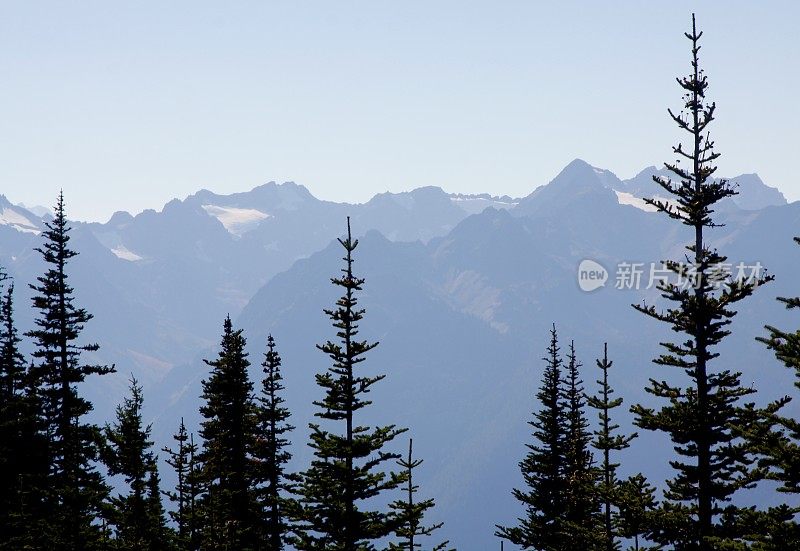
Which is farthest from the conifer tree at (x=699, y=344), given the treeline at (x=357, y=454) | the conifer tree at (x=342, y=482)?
the conifer tree at (x=342, y=482)

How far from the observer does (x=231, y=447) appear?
41.0 metres

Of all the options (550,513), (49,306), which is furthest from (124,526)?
(550,513)

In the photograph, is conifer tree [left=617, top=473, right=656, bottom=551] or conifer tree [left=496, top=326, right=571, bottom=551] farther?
conifer tree [left=496, top=326, right=571, bottom=551]

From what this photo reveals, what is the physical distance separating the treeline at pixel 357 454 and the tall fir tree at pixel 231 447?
0.09 m

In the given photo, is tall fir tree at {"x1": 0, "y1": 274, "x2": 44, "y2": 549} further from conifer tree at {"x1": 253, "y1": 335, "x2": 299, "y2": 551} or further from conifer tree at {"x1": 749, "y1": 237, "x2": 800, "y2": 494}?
conifer tree at {"x1": 749, "y1": 237, "x2": 800, "y2": 494}

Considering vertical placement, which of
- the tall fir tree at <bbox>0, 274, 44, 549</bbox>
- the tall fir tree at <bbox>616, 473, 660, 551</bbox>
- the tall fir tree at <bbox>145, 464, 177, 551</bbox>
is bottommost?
the tall fir tree at <bbox>616, 473, 660, 551</bbox>

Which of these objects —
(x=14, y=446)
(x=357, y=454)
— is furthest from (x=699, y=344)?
(x=14, y=446)

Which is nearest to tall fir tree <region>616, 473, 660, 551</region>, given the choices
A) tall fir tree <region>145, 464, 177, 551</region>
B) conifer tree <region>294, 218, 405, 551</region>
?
conifer tree <region>294, 218, 405, 551</region>

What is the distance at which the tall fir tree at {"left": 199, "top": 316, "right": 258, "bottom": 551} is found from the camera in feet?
131

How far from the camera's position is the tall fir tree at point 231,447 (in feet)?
131

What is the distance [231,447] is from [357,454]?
16356 mm

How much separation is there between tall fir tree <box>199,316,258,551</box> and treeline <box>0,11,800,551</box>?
0.28ft

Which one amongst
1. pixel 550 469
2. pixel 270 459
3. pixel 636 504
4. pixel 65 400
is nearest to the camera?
pixel 636 504

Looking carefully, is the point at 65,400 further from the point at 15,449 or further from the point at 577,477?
the point at 577,477
